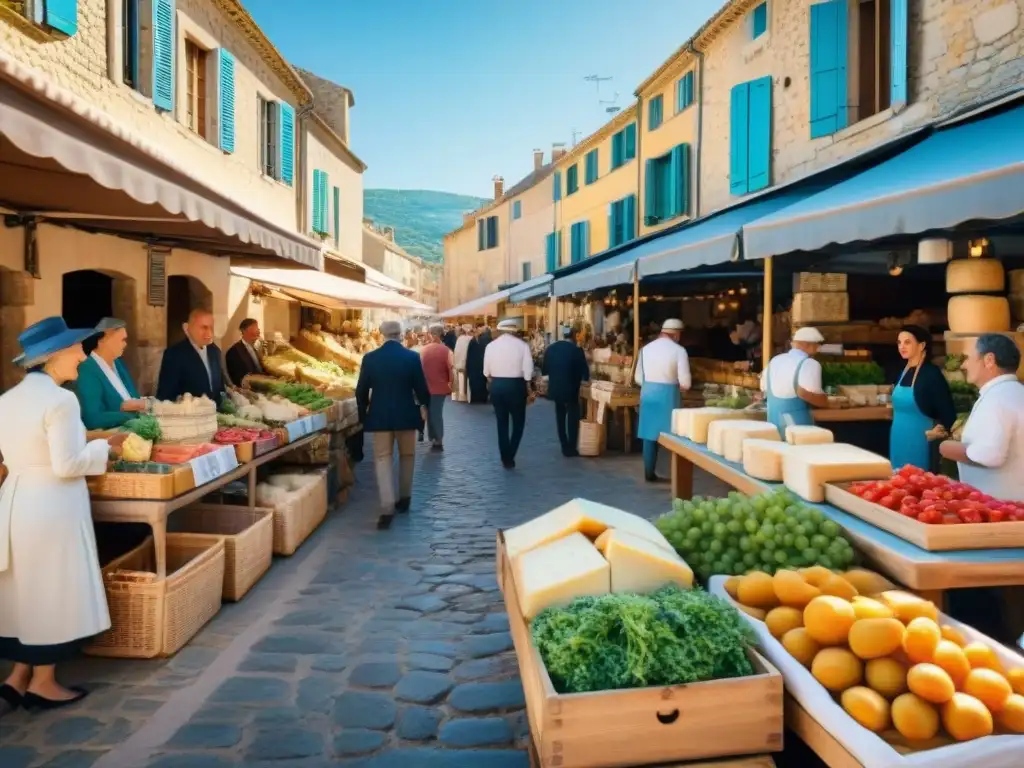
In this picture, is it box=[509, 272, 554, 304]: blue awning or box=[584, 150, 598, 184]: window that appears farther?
box=[584, 150, 598, 184]: window

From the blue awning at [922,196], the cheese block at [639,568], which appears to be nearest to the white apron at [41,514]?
the cheese block at [639,568]

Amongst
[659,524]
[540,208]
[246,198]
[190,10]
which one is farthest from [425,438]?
[540,208]

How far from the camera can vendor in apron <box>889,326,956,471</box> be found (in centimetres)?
595

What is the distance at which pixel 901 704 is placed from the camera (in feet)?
7.84

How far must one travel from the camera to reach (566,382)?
11312 millimetres

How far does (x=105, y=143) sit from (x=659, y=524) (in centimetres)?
322

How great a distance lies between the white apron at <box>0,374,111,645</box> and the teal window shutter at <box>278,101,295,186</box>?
12499mm

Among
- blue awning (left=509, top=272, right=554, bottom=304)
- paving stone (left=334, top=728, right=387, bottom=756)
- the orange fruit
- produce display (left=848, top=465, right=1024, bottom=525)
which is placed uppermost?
blue awning (left=509, top=272, right=554, bottom=304)

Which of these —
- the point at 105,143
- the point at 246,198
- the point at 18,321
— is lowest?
the point at 18,321

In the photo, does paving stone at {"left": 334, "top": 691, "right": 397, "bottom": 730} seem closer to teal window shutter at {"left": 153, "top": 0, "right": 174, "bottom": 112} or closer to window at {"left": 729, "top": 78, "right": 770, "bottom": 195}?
teal window shutter at {"left": 153, "top": 0, "right": 174, "bottom": 112}

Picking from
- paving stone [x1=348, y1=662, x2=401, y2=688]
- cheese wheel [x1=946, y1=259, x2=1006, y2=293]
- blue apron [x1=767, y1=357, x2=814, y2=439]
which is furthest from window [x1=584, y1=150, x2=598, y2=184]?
paving stone [x1=348, y1=662, x2=401, y2=688]

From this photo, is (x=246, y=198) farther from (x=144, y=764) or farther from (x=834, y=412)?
(x=144, y=764)

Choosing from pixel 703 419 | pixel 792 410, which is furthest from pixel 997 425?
pixel 792 410

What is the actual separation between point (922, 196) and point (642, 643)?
3.16m
